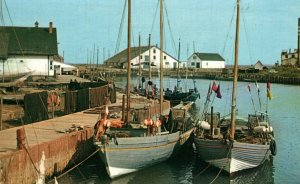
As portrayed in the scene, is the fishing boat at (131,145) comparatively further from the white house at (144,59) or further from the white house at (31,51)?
the white house at (144,59)

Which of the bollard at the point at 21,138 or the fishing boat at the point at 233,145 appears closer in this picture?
the bollard at the point at 21,138

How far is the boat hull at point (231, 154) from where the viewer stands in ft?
78.6

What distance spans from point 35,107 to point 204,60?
469 ft

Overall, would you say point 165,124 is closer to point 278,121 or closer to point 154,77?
point 278,121

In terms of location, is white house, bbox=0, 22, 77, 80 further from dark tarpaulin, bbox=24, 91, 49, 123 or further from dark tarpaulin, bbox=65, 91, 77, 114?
dark tarpaulin, bbox=24, 91, 49, 123

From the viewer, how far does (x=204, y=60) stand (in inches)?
6703

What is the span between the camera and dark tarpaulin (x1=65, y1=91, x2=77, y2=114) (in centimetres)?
3497

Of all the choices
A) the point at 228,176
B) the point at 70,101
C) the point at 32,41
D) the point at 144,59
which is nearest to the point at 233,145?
the point at 228,176

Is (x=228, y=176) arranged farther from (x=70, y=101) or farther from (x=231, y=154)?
(x=70, y=101)

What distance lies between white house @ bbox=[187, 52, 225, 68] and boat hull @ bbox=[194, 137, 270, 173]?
143 meters

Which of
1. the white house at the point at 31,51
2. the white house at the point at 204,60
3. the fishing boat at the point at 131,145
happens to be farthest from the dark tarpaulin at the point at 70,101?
the white house at the point at 204,60

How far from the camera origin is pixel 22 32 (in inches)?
2633

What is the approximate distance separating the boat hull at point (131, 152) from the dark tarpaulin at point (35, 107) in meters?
9.42

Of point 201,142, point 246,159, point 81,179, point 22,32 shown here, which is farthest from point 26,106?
point 22,32
